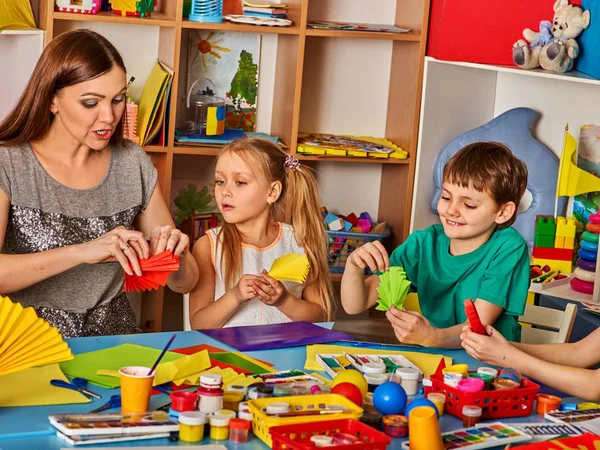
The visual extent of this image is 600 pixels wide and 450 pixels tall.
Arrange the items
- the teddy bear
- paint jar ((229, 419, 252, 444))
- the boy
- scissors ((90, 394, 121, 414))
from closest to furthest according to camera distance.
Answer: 1. paint jar ((229, 419, 252, 444))
2. scissors ((90, 394, 121, 414))
3. the boy
4. the teddy bear

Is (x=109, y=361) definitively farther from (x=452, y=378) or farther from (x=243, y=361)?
(x=452, y=378)

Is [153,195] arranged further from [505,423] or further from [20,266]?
[505,423]

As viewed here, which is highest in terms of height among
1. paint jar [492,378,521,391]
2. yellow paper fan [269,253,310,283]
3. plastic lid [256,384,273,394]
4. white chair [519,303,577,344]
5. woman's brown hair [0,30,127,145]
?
woman's brown hair [0,30,127,145]

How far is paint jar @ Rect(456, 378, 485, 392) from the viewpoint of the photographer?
165 cm

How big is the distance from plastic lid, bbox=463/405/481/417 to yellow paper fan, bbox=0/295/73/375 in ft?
2.47

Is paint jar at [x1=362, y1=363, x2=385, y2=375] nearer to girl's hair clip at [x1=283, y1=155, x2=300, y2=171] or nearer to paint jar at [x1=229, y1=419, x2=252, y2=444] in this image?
paint jar at [x1=229, y1=419, x2=252, y2=444]

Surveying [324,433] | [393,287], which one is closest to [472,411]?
[324,433]

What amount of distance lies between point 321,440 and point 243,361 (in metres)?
0.54

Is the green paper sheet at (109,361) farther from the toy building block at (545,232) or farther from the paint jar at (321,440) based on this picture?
the toy building block at (545,232)

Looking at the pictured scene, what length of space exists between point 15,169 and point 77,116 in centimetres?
22

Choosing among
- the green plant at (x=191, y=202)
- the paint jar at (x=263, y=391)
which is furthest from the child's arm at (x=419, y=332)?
the green plant at (x=191, y=202)

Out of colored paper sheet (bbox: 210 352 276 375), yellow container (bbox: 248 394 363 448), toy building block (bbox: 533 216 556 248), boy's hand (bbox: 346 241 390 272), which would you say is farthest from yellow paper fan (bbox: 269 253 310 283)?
toy building block (bbox: 533 216 556 248)

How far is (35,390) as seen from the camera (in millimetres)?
1640

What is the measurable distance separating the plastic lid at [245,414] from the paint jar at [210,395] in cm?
4
